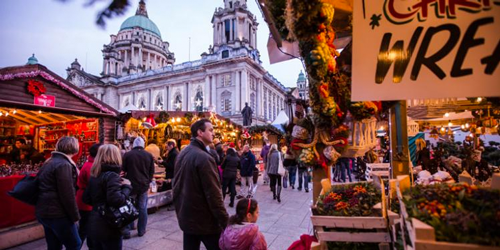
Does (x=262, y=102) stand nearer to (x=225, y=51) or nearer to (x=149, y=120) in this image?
(x=225, y=51)

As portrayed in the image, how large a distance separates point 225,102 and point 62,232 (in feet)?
132

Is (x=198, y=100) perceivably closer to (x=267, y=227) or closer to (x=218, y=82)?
(x=218, y=82)

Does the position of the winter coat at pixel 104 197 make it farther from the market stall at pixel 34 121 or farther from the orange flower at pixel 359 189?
the market stall at pixel 34 121

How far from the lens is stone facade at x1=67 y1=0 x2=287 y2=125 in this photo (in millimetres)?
42281

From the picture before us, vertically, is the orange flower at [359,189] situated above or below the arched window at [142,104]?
below

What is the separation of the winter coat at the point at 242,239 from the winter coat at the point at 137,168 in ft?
10.8

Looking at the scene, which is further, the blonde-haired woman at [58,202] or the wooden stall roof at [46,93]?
the wooden stall roof at [46,93]

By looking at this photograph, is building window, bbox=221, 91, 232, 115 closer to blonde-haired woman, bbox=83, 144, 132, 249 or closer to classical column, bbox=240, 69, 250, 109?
classical column, bbox=240, 69, 250, 109

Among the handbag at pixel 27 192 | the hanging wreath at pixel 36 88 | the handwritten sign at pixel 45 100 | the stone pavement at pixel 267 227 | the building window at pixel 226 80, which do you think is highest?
the building window at pixel 226 80

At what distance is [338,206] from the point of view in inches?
97.3

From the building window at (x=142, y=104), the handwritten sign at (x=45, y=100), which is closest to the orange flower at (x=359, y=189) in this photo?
the handwritten sign at (x=45, y=100)

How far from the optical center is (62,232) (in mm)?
3293

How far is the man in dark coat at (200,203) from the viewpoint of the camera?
2646 millimetres

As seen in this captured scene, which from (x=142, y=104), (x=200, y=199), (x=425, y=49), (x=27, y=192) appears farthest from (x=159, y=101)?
(x=425, y=49)
